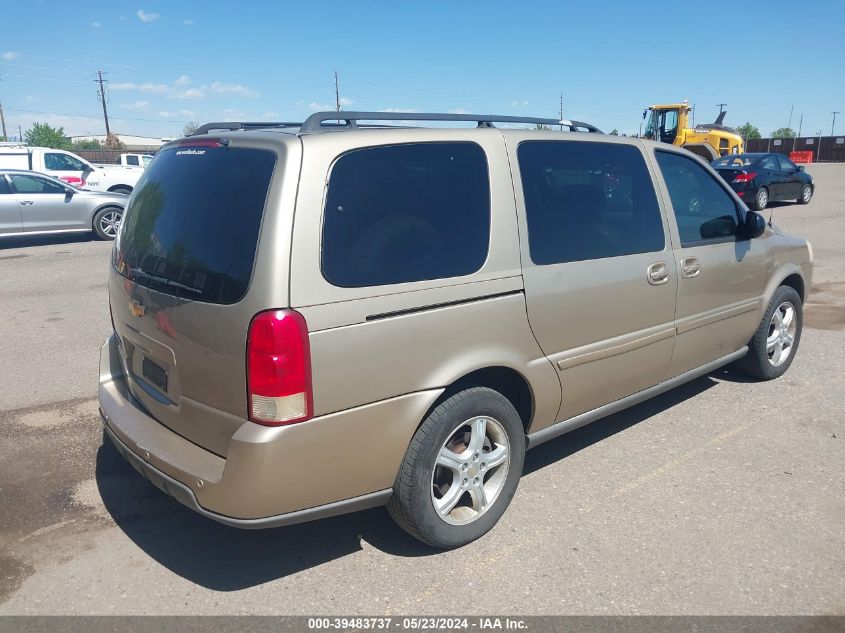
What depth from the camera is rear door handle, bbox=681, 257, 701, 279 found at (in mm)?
4086

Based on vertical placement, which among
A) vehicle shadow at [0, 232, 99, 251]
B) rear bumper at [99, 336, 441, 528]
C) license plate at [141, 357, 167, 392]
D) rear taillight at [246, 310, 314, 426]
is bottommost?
vehicle shadow at [0, 232, 99, 251]

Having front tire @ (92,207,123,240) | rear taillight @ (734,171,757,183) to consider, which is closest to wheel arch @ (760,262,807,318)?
front tire @ (92,207,123,240)

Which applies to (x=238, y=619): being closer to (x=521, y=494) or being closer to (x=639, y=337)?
(x=521, y=494)

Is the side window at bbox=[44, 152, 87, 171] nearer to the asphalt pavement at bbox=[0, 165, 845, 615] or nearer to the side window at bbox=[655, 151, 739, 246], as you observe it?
the asphalt pavement at bbox=[0, 165, 845, 615]

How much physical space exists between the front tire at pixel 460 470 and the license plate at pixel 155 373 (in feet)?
3.64

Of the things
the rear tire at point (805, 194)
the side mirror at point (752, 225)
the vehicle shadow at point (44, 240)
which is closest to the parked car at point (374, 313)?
the side mirror at point (752, 225)

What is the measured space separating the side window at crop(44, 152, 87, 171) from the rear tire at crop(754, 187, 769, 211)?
18315mm

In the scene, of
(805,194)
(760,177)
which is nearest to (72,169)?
(760,177)

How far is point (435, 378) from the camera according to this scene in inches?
112

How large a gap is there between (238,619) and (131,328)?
141cm

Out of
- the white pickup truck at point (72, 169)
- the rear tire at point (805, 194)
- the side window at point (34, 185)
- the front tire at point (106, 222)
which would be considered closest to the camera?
the side window at point (34, 185)

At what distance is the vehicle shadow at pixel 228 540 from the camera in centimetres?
301

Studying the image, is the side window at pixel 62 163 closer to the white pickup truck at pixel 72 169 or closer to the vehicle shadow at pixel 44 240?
the white pickup truck at pixel 72 169

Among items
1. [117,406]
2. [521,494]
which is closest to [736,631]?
[521,494]
